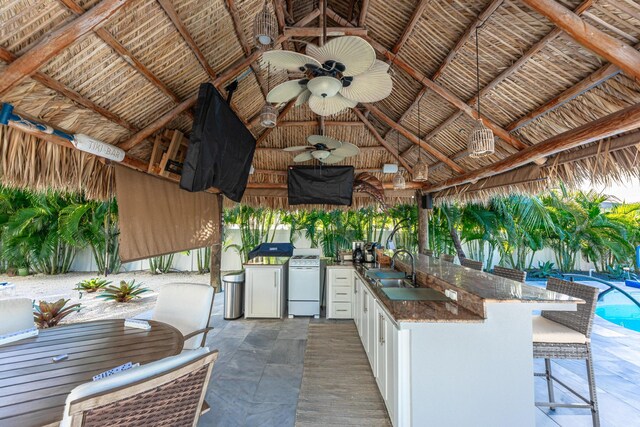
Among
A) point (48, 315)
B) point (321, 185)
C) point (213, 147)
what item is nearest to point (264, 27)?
point (213, 147)

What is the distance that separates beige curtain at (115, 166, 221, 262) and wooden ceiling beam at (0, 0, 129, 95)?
127cm

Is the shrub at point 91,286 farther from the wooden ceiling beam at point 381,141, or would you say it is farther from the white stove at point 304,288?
the wooden ceiling beam at point 381,141

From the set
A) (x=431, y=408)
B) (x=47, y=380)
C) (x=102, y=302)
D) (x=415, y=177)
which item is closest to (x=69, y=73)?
(x=47, y=380)

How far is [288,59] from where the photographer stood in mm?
2189

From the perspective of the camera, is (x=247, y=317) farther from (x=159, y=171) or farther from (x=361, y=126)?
(x=361, y=126)

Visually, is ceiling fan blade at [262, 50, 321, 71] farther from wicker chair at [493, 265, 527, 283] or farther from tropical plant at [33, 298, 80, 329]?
tropical plant at [33, 298, 80, 329]

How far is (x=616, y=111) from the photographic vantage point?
245 cm

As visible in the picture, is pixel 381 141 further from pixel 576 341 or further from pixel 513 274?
pixel 576 341

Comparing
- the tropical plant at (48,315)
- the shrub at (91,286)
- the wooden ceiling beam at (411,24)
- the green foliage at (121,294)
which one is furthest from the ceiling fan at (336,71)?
the shrub at (91,286)

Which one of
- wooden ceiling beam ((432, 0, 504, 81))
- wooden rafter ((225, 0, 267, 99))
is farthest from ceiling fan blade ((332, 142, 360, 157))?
wooden rafter ((225, 0, 267, 99))

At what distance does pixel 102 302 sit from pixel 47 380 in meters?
5.82

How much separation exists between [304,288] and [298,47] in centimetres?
407

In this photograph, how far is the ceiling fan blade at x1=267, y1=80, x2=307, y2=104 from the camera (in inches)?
101

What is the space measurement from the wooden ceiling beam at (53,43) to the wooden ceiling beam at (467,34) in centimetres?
304
